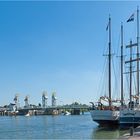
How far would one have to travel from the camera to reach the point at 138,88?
69.6m

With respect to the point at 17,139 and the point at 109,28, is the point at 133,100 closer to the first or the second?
the point at 109,28

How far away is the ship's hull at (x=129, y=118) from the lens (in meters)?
60.2

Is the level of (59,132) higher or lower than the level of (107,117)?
lower

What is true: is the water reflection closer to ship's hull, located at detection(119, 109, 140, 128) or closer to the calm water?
the calm water

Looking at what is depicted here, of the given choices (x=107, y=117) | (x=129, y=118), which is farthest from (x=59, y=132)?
(x=129, y=118)

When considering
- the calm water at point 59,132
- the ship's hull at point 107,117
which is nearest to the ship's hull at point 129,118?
the calm water at point 59,132

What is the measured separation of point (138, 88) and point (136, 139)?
118 ft

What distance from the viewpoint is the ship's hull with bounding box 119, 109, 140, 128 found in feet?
198

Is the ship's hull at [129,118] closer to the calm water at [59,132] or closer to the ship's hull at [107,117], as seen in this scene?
the calm water at [59,132]

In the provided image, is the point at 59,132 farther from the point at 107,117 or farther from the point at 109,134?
the point at 109,134

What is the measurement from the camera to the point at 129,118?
199 ft

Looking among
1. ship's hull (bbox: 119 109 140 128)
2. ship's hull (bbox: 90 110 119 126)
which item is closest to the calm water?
ship's hull (bbox: 90 110 119 126)

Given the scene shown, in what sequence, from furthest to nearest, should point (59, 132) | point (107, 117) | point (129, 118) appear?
1. point (107, 117)
2. point (59, 132)
3. point (129, 118)

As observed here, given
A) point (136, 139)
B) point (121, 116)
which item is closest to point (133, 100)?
point (121, 116)
